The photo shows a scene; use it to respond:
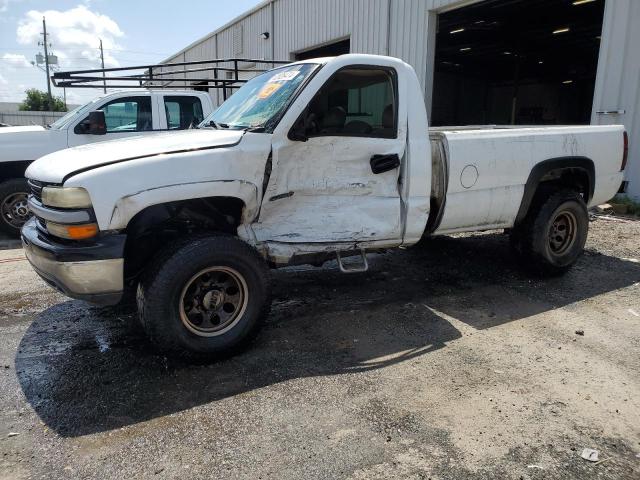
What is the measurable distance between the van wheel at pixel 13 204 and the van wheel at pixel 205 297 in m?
5.08

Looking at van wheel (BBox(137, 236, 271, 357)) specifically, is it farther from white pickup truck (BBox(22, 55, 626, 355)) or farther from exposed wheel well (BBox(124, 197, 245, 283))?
exposed wheel well (BBox(124, 197, 245, 283))

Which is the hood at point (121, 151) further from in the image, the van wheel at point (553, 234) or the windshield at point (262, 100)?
the van wheel at point (553, 234)

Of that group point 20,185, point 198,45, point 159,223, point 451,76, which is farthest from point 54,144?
point 451,76

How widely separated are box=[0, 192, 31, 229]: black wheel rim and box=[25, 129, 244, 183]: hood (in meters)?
4.14

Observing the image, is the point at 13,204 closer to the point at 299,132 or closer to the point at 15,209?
the point at 15,209

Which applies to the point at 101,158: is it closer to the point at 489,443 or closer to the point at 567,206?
the point at 489,443

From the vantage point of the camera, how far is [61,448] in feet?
8.82

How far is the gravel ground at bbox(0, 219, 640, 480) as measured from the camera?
8.54 ft

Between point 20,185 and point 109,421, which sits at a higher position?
point 20,185

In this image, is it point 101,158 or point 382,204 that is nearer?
point 101,158

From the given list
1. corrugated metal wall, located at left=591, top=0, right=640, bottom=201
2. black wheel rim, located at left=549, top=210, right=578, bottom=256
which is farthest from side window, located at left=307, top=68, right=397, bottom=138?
corrugated metal wall, located at left=591, top=0, right=640, bottom=201

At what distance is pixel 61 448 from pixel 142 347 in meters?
1.23

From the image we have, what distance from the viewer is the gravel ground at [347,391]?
2604 mm

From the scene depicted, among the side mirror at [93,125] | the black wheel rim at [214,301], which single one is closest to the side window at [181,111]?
the side mirror at [93,125]
